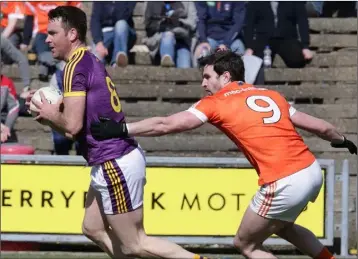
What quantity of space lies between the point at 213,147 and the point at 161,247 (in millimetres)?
5469

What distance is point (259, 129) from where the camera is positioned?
6.73m

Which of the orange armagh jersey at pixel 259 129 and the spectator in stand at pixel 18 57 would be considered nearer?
the orange armagh jersey at pixel 259 129

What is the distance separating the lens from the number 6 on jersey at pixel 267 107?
22.1ft

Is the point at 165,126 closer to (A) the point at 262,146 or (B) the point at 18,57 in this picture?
(A) the point at 262,146

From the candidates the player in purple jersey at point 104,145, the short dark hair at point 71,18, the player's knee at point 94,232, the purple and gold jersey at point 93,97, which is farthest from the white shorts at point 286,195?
the short dark hair at point 71,18

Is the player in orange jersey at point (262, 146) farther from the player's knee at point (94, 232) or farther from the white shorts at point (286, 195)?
the player's knee at point (94, 232)

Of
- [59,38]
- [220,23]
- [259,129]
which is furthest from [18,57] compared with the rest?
[259,129]

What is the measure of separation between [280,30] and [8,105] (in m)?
3.91

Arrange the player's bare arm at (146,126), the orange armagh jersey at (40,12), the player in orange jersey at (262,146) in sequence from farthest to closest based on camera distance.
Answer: the orange armagh jersey at (40,12)
the player in orange jersey at (262,146)
the player's bare arm at (146,126)

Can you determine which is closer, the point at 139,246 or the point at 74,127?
the point at 74,127

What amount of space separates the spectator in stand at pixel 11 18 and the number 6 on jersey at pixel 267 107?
24.3 feet

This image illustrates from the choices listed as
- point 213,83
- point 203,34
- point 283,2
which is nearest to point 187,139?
point 203,34

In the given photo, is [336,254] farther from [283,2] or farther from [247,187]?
[283,2]

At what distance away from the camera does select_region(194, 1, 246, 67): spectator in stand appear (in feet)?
42.3
